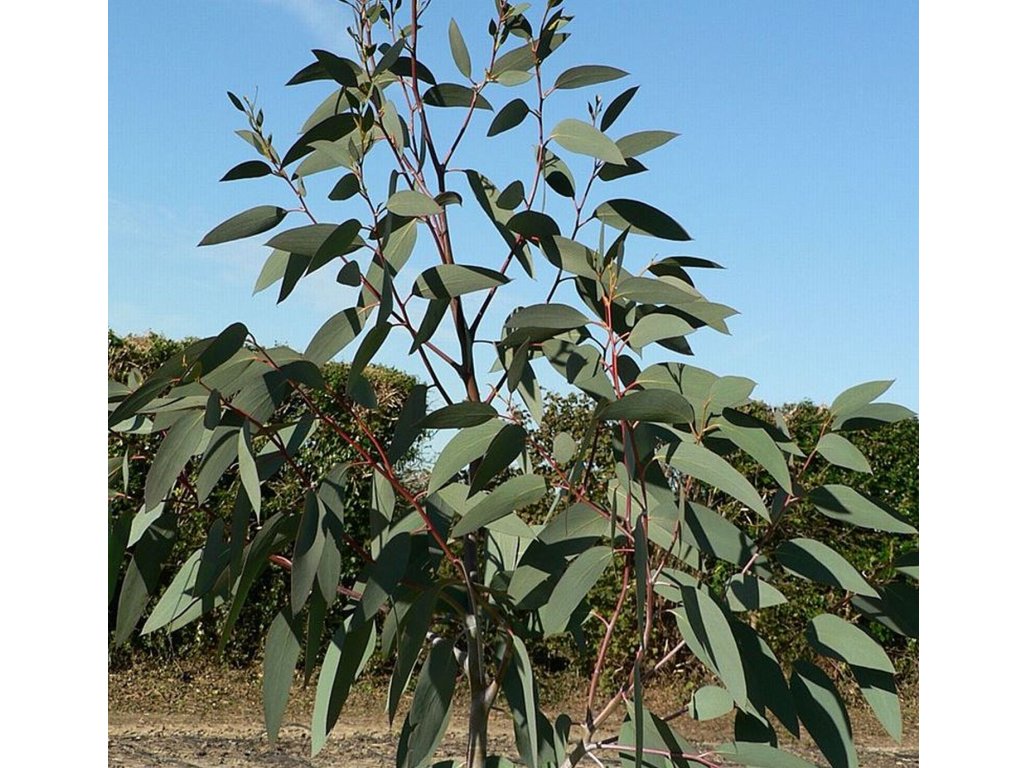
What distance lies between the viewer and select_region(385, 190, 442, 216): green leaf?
1.32m

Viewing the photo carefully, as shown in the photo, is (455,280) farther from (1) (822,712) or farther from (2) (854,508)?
(1) (822,712)

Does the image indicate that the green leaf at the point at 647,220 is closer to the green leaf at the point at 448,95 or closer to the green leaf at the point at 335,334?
the green leaf at the point at 448,95

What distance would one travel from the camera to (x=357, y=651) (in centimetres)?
146

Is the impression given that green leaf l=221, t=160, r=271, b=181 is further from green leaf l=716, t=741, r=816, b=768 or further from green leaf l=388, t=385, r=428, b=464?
green leaf l=716, t=741, r=816, b=768

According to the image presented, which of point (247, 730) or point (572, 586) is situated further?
point (247, 730)

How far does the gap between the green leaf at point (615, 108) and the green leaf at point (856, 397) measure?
551mm

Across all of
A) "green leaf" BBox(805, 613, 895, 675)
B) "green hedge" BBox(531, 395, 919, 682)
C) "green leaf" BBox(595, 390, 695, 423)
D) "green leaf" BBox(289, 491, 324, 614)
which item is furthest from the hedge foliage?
"green leaf" BBox(595, 390, 695, 423)

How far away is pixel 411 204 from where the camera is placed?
1.33 m

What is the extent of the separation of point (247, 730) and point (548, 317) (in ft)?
11.4

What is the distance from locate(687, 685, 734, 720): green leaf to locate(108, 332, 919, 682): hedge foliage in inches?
113

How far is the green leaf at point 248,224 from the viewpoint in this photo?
1459mm

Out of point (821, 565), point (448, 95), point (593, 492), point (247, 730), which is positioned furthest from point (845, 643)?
point (247, 730)
